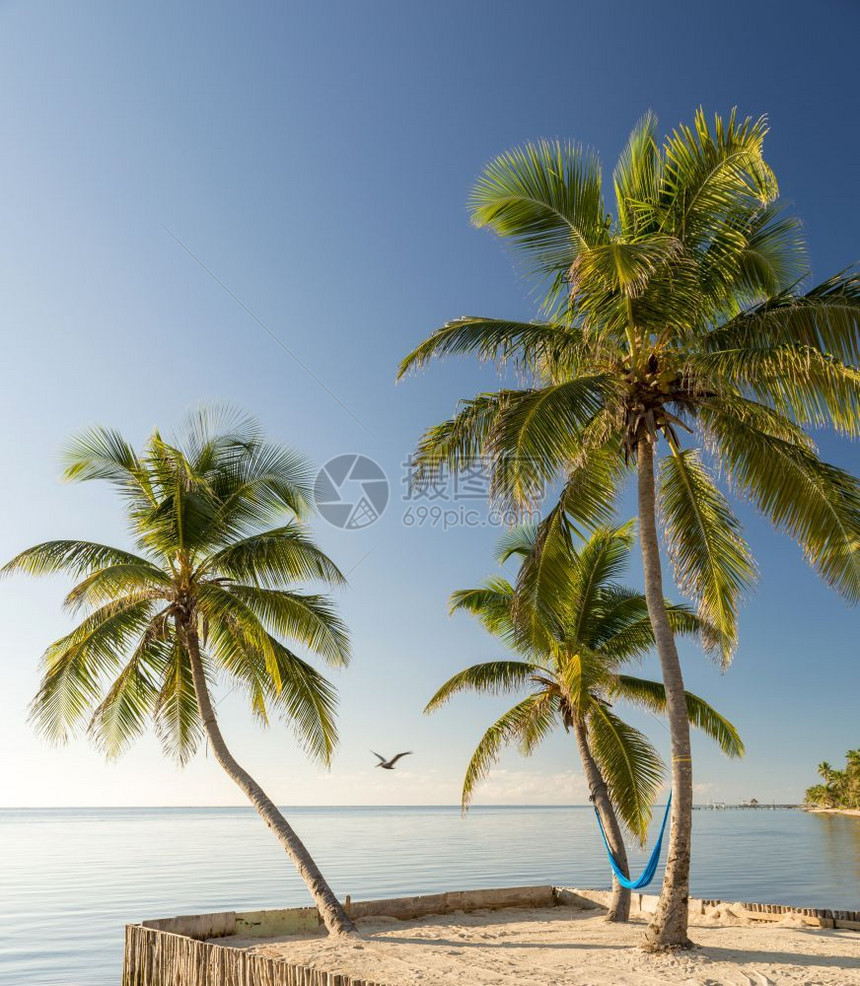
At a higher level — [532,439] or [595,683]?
[532,439]

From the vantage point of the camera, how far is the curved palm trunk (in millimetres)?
Answer: 11156

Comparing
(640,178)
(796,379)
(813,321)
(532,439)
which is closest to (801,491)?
(796,379)

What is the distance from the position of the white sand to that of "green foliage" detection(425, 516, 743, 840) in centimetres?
237

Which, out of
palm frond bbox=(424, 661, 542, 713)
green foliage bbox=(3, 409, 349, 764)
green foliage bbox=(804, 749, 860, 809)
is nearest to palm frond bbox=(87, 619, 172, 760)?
green foliage bbox=(3, 409, 349, 764)

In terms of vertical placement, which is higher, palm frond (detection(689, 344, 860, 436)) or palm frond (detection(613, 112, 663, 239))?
palm frond (detection(613, 112, 663, 239))

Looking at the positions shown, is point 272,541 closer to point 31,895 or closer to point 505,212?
point 505,212

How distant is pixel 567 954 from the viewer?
32.7 ft

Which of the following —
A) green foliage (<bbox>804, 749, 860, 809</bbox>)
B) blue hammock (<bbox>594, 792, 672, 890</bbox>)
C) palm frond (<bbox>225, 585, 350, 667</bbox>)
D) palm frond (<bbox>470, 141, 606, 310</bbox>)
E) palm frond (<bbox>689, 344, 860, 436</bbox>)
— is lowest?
green foliage (<bbox>804, 749, 860, 809</bbox>)

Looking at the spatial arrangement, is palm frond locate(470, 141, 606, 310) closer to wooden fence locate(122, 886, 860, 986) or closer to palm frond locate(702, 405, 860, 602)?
palm frond locate(702, 405, 860, 602)

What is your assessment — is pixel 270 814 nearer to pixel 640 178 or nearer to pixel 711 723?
pixel 711 723

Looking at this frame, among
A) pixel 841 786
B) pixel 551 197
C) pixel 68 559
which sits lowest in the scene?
pixel 841 786

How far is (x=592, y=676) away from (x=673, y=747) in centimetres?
417

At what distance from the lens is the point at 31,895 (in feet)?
89.1

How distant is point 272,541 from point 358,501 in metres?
3.69
